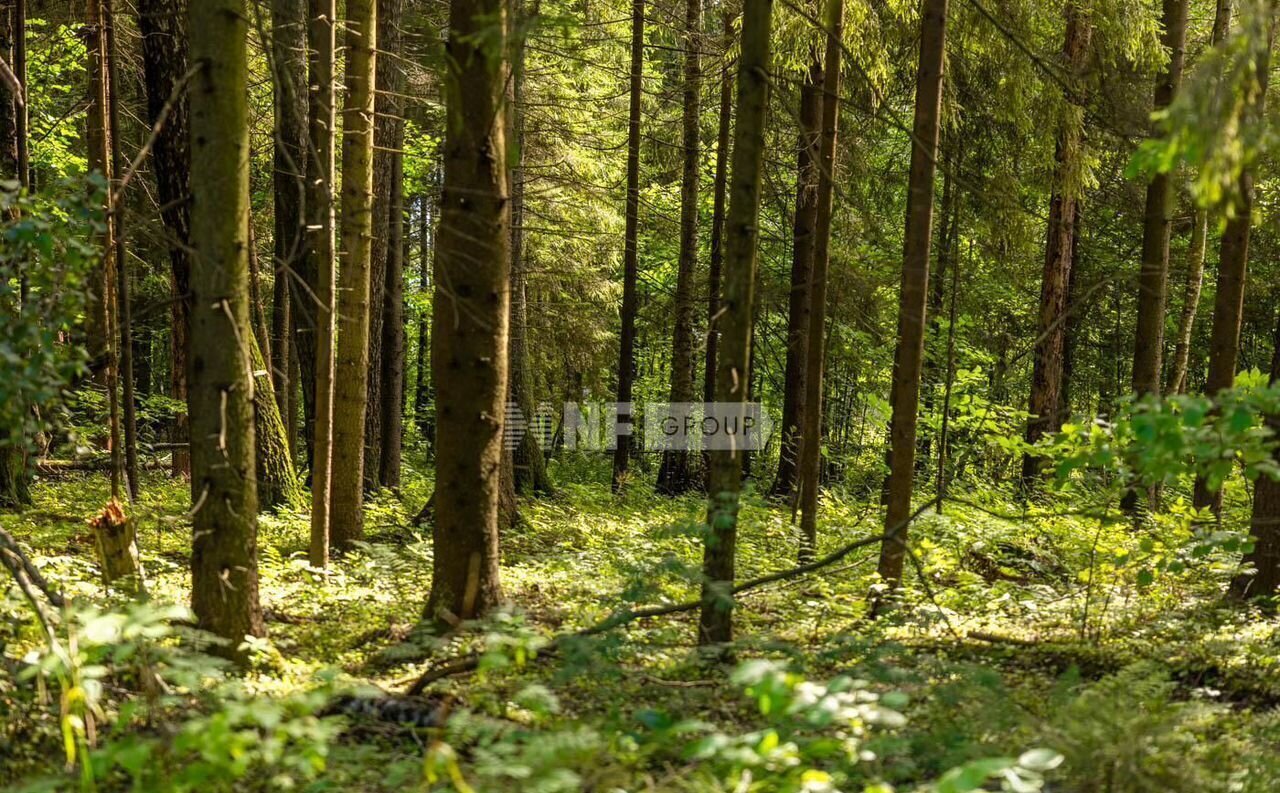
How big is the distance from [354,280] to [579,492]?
28.8 ft

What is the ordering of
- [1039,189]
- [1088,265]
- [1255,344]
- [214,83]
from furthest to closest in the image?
1. [1255,344]
2. [1088,265]
3. [1039,189]
4. [214,83]

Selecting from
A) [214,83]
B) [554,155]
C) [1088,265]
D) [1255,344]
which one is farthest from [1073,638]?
[1255,344]

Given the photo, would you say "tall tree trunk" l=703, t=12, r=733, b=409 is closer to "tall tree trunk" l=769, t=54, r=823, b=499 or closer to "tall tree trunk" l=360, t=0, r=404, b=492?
"tall tree trunk" l=769, t=54, r=823, b=499

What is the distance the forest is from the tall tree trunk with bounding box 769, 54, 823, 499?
87 mm

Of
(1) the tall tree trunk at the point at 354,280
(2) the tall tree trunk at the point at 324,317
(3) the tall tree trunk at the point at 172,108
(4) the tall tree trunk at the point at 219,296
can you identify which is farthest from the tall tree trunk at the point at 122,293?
(4) the tall tree trunk at the point at 219,296

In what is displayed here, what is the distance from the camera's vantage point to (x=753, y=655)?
233 inches

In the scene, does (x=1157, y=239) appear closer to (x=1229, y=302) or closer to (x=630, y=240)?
(x=1229, y=302)

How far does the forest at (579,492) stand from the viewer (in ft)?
12.1

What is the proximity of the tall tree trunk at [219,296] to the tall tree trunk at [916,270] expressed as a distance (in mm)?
4218

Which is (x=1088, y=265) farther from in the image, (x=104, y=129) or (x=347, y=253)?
(x=104, y=129)

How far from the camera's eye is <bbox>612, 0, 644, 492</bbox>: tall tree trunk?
53.2 ft

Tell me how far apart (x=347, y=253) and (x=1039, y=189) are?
9.30 m

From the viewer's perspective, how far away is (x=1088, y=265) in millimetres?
18578

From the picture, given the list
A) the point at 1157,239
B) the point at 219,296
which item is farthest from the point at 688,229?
the point at 219,296
